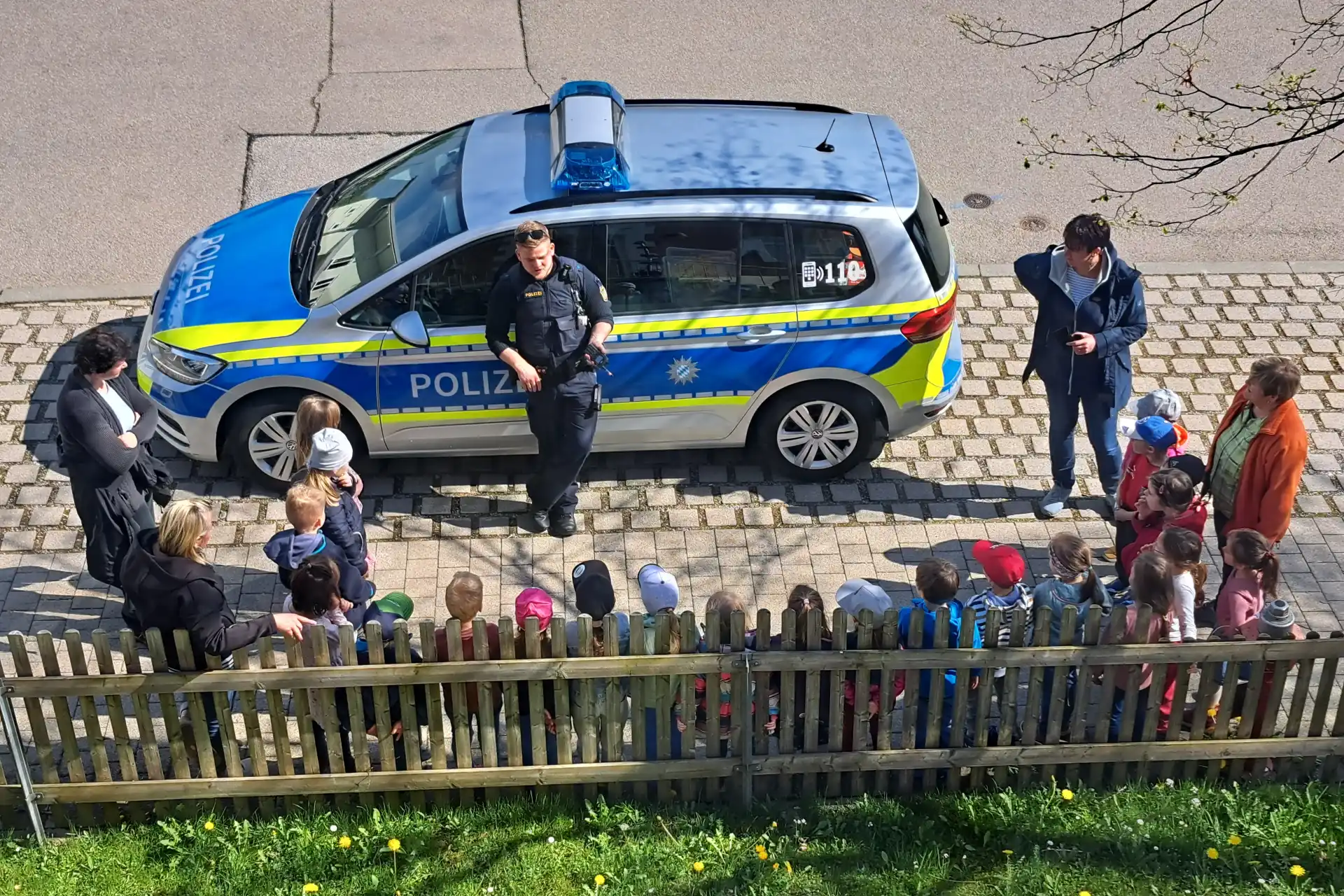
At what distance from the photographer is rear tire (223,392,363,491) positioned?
7.59 metres

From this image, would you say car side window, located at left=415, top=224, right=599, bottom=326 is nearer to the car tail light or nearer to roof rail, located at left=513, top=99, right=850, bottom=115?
roof rail, located at left=513, top=99, right=850, bottom=115

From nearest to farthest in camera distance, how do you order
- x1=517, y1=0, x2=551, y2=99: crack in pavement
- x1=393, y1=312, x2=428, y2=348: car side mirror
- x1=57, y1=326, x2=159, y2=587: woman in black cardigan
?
x1=57, y1=326, x2=159, y2=587: woman in black cardigan < x1=393, y1=312, x2=428, y2=348: car side mirror < x1=517, y1=0, x2=551, y2=99: crack in pavement

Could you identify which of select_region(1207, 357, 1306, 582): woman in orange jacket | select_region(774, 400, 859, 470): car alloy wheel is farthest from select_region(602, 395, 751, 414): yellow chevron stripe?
select_region(1207, 357, 1306, 582): woman in orange jacket

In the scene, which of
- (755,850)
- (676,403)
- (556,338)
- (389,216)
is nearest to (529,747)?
(755,850)

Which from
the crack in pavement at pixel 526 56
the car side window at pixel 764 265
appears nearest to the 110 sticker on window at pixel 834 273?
the car side window at pixel 764 265

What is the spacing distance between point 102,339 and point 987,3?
10.3m

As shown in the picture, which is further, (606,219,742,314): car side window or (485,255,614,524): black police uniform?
(606,219,742,314): car side window

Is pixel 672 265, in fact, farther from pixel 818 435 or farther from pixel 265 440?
pixel 265 440

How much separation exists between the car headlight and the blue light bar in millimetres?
2121

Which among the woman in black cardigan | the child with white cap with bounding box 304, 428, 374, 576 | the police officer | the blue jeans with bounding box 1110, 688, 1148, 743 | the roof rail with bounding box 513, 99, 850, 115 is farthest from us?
the roof rail with bounding box 513, 99, 850, 115

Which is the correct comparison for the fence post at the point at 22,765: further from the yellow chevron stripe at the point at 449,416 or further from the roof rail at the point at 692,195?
the roof rail at the point at 692,195

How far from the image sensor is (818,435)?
797 centimetres

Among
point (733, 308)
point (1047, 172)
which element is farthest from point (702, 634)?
point (1047, 172)

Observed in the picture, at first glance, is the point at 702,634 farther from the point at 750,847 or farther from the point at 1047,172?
the point at 1047,172
